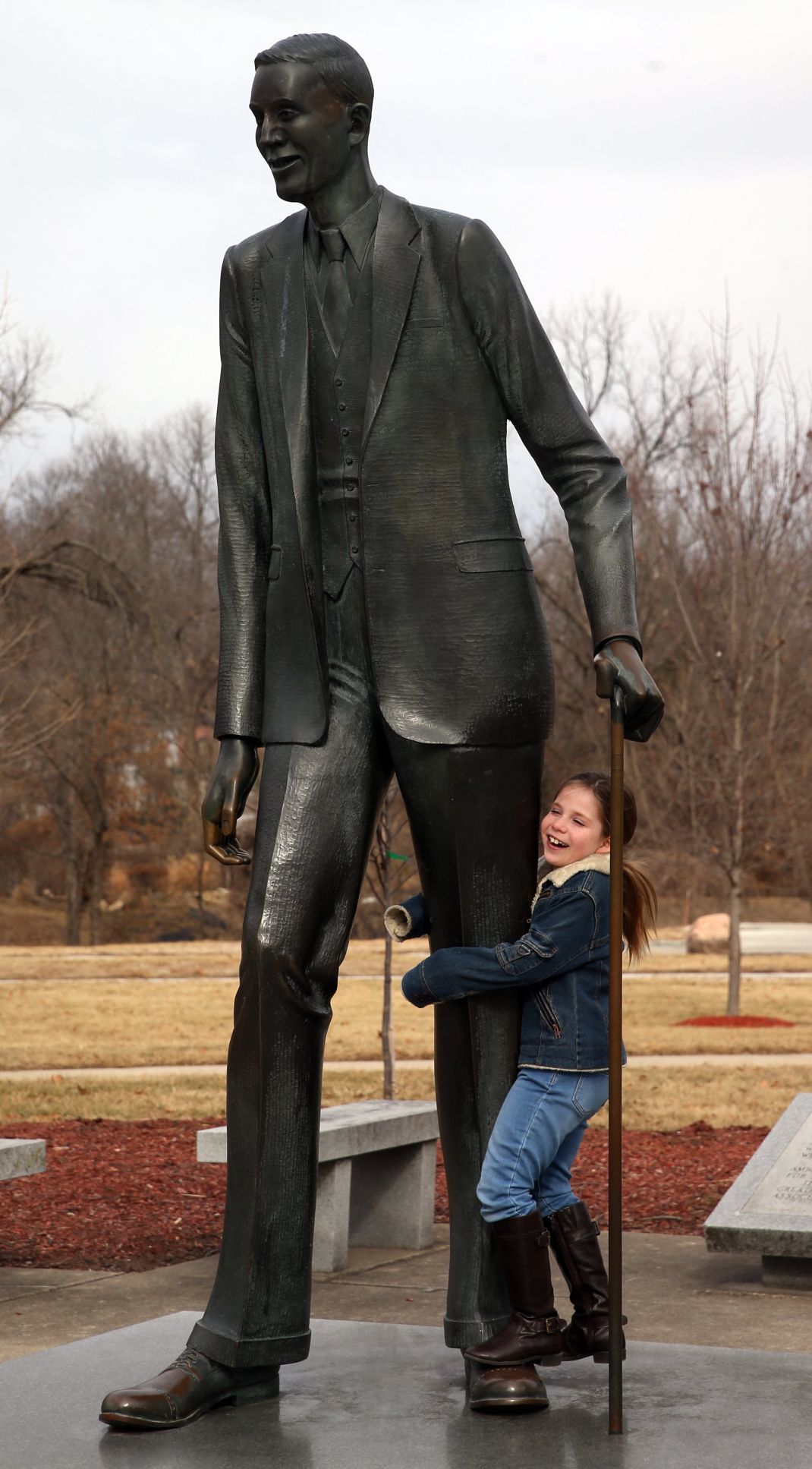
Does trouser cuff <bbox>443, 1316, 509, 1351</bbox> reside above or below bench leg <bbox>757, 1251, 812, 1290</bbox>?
above

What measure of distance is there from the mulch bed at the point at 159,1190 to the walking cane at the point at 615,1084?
3769 millimetres

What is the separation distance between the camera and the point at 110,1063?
13.8m

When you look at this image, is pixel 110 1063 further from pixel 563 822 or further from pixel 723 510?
pixel 563 822

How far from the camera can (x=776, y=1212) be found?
19.9ft

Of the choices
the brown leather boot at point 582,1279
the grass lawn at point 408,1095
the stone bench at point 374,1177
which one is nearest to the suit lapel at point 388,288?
the brown leather boot at point 582,1279

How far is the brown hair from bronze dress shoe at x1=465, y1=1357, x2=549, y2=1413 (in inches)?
38.4

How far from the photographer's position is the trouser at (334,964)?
354 centimetres

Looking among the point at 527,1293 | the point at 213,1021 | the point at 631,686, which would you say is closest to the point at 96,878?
the point at 213,1021

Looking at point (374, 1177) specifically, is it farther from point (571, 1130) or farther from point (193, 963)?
point (193, 963)

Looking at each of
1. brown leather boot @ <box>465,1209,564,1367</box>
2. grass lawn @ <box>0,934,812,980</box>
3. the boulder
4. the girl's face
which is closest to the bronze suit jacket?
the girl's face

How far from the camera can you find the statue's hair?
3.60 metres

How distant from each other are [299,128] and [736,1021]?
13634 millimetres

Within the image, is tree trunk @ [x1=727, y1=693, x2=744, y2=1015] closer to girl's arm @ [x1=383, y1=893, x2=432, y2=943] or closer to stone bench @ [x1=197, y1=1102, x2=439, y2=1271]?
stone bench @ [x1=197, y1=1102, x2=439, y2=1271]

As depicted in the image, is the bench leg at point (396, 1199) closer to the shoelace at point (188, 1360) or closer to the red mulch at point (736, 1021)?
the shoelace at point (188, 1360)
